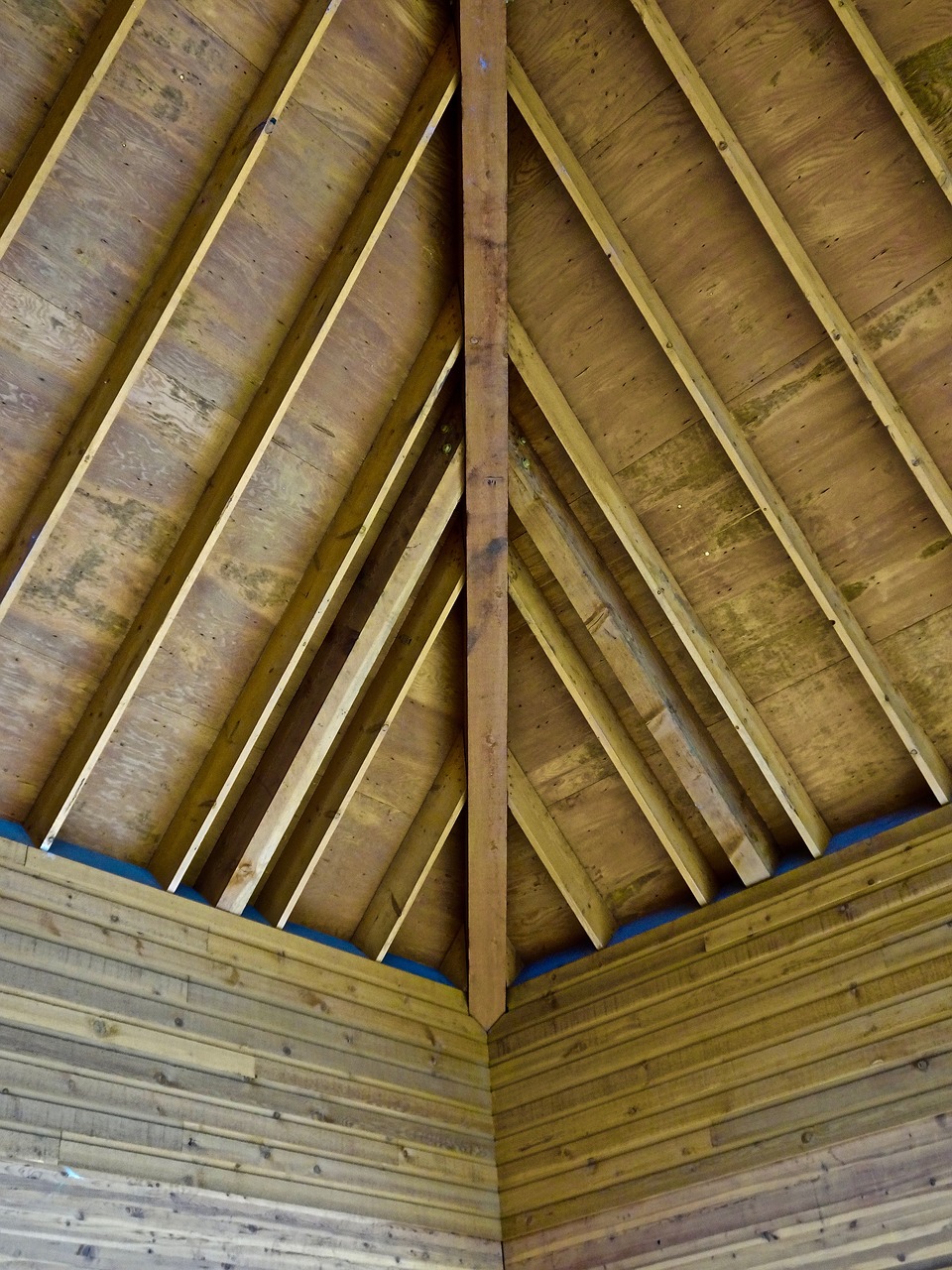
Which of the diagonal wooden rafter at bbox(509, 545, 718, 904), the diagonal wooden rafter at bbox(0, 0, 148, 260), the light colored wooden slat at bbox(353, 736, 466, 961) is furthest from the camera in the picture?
the light colored wooden slat at bbox(353, 736, 466, 961)

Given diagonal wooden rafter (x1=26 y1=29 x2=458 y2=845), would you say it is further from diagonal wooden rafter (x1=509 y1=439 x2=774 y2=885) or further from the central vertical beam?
diagonal wooden rafter (x1=509 y1=439 x2=774 y2=885)

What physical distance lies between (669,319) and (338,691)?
72.2 inches

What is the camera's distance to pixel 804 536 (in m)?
4.21

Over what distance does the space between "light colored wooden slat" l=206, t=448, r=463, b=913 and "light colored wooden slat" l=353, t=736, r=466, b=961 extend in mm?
746

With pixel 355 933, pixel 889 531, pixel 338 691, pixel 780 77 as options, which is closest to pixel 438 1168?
pixel 355 933

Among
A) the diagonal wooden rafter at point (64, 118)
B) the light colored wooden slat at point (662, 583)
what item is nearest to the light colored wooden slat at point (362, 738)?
the light colored wooden slat at point (662, 583)

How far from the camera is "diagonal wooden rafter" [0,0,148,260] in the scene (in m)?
3.02

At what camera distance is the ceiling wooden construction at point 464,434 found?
3.45 meters

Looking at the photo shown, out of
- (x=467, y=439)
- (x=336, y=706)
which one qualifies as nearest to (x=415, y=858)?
(x=336, y=706)

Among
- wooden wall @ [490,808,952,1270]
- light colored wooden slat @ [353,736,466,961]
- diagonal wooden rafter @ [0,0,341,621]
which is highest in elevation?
diagonal wooden rafter @ [0,0,341,621]

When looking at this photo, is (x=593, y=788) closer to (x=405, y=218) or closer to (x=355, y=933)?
(x=355, y=933)

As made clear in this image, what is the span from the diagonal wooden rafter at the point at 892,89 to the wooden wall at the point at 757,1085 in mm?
2270

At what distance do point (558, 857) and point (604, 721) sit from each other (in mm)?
719

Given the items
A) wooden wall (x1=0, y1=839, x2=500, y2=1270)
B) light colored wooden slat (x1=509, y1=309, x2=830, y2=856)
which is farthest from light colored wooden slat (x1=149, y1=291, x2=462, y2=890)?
light colored wooden slat (x1=509, y1=309, x2=830, y2=856)
